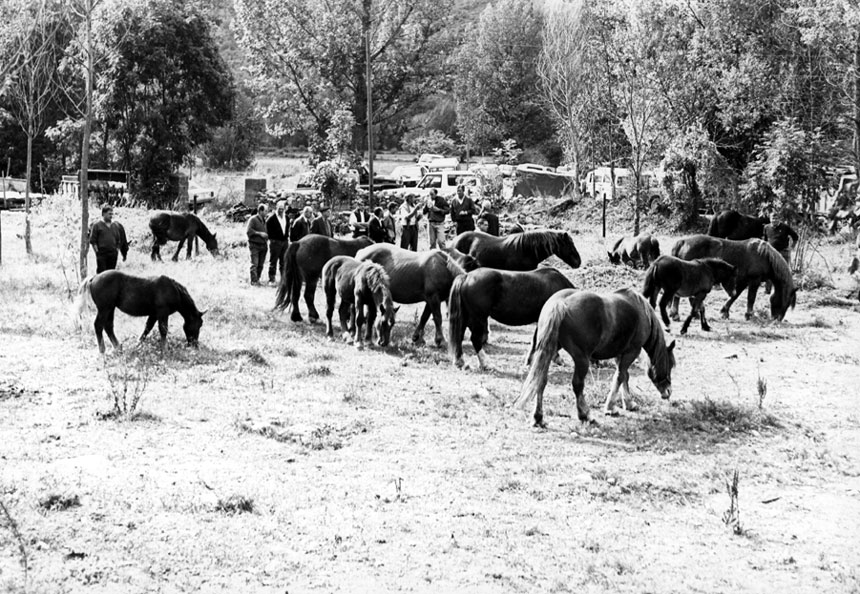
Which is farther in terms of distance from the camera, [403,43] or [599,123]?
[403,43]

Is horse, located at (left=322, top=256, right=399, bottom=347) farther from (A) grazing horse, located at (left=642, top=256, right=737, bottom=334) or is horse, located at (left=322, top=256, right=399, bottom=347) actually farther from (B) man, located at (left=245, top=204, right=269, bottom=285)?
(B) man, located at (left=245, top=204, right=269, bottom=285)

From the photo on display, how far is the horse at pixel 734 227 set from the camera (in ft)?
69.8

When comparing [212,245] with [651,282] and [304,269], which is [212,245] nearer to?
[304,269]

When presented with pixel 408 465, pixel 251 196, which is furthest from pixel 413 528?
pixel 251 196

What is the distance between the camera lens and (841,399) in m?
12.0

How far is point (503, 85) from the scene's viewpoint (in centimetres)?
5384

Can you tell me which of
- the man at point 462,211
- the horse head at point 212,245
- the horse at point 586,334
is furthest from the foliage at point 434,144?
the horse at point 586,334

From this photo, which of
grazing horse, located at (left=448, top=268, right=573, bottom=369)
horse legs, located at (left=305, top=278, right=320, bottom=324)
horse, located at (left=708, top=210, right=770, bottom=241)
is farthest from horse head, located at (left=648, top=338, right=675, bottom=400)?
horse, located at (left=708, top=210, right=770, bottom=241)

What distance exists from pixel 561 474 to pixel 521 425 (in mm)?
1610

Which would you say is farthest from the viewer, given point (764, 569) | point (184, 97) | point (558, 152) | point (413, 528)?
point (558, 152)

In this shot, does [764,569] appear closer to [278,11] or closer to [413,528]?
[413,528]

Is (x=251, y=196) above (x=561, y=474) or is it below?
above

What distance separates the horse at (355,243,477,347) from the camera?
1438 cm

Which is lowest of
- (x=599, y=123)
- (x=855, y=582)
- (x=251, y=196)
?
(x=855, y=582)
